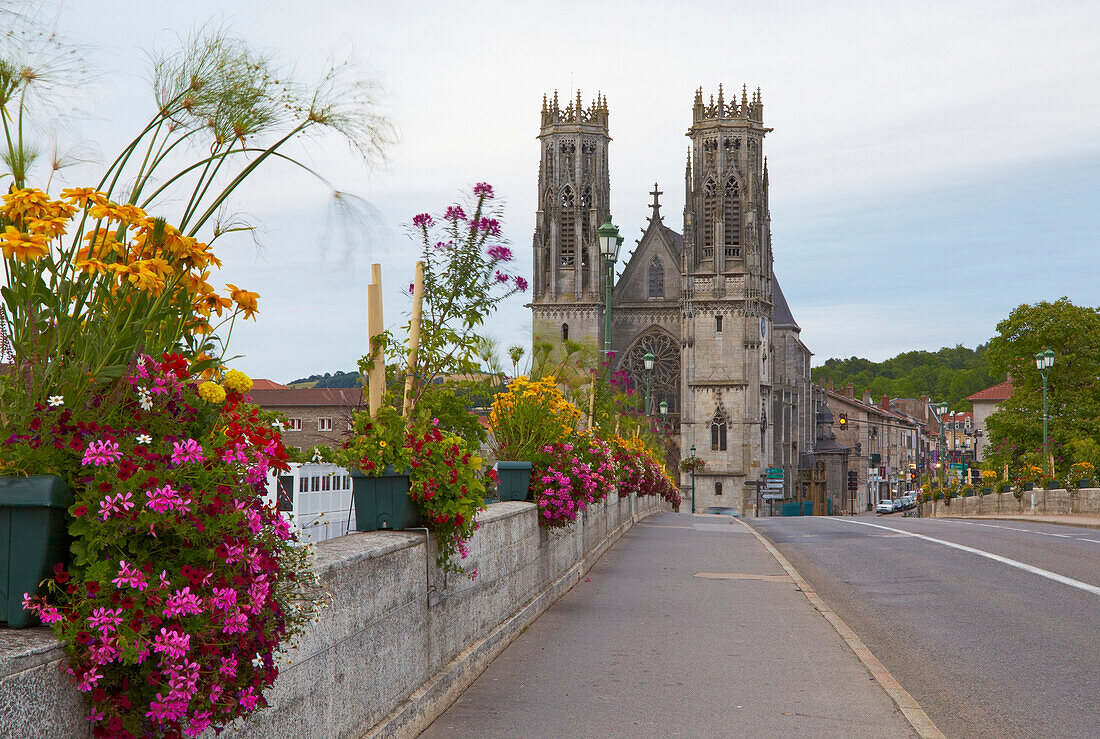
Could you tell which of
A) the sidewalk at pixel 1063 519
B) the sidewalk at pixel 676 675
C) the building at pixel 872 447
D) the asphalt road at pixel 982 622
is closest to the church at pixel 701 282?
the building at pixel 872 447

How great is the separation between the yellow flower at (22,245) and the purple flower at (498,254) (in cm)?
634

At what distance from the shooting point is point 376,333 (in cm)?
819

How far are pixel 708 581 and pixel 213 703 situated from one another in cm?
1209

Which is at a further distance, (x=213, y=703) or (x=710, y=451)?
(x=710, y=451)

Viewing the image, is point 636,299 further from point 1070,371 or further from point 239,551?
point 239,551

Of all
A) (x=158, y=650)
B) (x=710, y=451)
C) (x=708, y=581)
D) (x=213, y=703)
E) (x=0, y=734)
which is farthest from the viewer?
(x=710, y=451)

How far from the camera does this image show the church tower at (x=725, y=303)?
88250 mm

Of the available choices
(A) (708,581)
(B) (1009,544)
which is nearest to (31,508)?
(A) (708,581)

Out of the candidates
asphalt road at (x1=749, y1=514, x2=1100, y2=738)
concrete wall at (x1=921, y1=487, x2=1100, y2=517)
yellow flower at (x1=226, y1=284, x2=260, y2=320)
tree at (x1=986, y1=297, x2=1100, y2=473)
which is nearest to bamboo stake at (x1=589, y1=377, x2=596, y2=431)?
asphalt road at (x1=749, y1=514, x2=1100, y2=738)

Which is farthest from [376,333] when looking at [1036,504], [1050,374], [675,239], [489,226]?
[675,239]

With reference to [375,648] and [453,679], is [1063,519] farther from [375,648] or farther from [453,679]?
[375,648]

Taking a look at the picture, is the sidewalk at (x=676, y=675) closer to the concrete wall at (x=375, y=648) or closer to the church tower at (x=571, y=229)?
the concrete wall at (x=375, y=648)

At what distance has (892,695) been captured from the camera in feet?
25.1

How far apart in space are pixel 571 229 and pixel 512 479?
7958 centimetres
